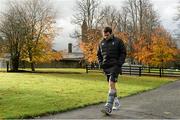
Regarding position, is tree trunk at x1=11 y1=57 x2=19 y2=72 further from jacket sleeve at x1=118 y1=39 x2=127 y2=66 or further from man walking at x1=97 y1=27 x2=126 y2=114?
jacket sleeve at x1=118 y1=39 x2=127 y2=66

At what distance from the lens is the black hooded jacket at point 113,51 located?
1071cm

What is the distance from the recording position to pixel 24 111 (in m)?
11.4

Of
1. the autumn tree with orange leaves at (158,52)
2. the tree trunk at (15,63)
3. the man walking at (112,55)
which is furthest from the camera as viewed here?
the tree trunk at (15,63)

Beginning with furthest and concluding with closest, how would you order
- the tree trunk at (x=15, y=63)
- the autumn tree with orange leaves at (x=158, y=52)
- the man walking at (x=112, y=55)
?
the tree trunk at (x=15, y=63), the autumn tree with orange leaves at (x=158, y=52), the man walking at (x=112, y=55)

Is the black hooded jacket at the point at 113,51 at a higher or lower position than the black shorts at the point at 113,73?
higher

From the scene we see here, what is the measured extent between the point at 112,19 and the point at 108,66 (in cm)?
6263

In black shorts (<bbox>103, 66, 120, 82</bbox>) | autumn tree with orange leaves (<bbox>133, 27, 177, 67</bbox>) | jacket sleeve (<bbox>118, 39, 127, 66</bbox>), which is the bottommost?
black shorts (<bbox>103, 66, 120, 82</bbox>)

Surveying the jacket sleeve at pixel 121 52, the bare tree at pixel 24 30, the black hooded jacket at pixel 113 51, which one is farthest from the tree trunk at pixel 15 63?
the jacket sleeve at pixel 121 52

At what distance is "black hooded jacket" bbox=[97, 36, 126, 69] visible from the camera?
35.1 ft

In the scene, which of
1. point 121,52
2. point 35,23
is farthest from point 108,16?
point 121,52

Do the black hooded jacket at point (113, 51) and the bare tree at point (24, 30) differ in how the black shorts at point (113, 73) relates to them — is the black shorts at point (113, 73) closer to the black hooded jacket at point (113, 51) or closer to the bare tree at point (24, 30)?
the black hooded jacket at point (113, 51)

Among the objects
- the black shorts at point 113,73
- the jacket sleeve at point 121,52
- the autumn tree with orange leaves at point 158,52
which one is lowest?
the black shorts at point 113,73

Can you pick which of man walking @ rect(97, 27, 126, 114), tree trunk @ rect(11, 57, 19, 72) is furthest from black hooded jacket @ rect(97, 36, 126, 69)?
tree trunk @ rect(11, 57, 19, 72)

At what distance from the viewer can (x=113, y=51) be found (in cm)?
1073
